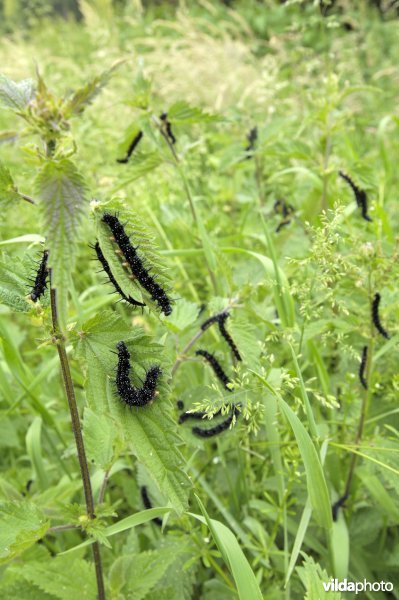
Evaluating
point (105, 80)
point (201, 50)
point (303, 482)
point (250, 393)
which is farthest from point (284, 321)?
point (201, 50)

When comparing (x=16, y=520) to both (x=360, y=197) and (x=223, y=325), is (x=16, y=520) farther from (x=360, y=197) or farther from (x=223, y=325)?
(x=360, y=197)

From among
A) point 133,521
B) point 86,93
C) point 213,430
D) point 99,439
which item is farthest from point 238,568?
point 86,93

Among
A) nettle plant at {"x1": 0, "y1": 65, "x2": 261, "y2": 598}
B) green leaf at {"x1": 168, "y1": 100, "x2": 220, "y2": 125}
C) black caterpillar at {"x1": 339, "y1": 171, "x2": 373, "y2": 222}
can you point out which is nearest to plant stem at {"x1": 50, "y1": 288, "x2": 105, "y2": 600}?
nettle plant at {"x1": 0, "y1": 65, "x2": 261, "y2": 598}

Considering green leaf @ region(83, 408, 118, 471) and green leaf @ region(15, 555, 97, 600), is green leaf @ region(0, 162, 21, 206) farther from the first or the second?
green leaf @ region(15, 555, 97, 600)

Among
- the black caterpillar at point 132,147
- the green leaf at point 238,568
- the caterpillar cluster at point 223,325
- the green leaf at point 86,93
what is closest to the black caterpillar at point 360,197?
the black caterpillar at point 132,147

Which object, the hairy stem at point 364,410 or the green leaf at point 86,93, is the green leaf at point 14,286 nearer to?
the green leaf at point 86,93
